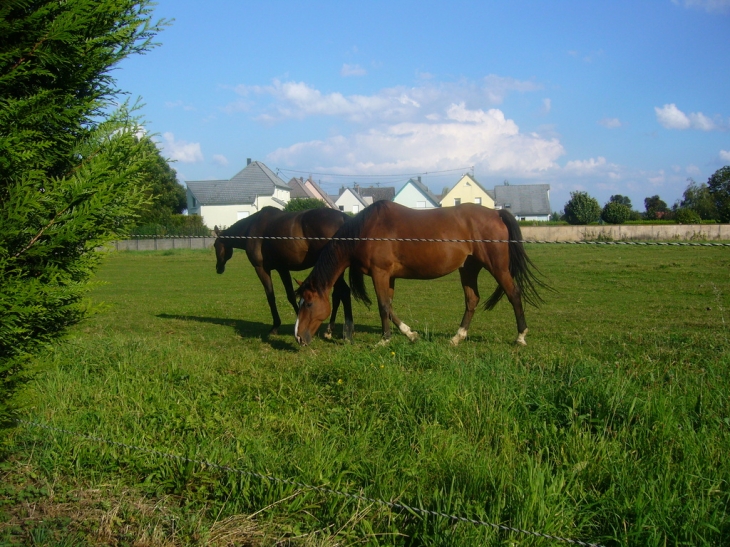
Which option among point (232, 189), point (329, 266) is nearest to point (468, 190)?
point (232, 189)

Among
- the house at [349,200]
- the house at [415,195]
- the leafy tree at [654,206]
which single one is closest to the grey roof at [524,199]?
the house at [415,195]

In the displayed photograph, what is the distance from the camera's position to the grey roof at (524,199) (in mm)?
77625

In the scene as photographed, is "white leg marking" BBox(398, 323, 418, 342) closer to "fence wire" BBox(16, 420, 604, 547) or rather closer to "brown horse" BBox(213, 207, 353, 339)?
"brown horse" BBox(213, 207, 353, 339)

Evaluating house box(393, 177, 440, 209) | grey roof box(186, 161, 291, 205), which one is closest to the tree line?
house box(393, 177, 440, 209)

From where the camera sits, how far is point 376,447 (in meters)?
3.98

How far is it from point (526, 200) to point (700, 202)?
23649 millimetres

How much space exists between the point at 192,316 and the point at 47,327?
7613 mm

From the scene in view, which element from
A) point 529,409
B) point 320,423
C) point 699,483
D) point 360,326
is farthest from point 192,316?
point 699,483

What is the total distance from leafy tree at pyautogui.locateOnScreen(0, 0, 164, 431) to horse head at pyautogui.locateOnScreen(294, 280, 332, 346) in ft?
12.1

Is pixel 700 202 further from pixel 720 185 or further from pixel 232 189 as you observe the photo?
pixel 232 189

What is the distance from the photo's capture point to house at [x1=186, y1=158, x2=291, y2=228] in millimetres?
48375

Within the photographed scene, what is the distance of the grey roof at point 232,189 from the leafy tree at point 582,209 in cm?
2694

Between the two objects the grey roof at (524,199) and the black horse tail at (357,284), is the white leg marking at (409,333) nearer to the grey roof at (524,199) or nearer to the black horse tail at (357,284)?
the black horse tail at (357,284)

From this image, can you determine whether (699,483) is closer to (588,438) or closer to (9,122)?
(588,438)
